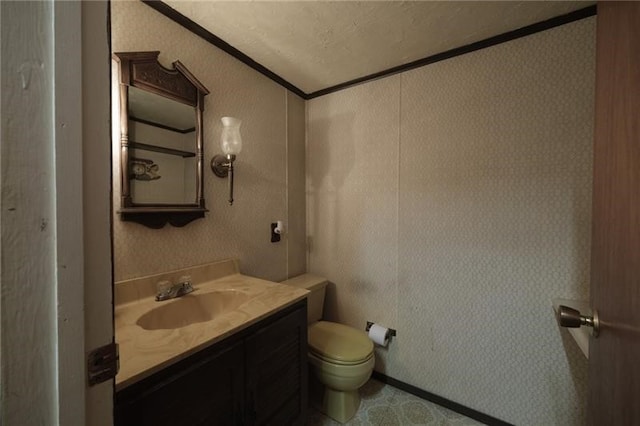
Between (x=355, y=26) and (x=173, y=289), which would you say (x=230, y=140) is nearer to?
(x=173, y=289)

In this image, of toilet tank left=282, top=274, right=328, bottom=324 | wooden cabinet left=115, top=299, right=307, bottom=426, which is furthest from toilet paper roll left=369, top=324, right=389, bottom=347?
wooden cabinet left=115, top=299, right=307, bottom=426

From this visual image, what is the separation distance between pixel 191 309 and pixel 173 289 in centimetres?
13

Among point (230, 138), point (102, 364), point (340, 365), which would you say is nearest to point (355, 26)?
point (230, 138)

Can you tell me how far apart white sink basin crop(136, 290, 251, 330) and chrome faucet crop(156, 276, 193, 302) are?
0.07 ft

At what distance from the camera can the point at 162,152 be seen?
1.16 meters

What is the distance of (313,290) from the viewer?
1.74m

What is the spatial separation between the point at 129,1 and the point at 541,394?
2741 millimetres

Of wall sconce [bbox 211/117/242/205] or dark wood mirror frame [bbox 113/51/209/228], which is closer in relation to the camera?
dark wood mirror frame [bbox 113/51/209/228]

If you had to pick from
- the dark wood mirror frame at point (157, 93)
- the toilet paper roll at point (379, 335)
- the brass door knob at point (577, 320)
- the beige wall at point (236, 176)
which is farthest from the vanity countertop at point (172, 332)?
the brass door knob at point (577, 320)

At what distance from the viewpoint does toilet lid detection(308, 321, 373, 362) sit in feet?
4.44

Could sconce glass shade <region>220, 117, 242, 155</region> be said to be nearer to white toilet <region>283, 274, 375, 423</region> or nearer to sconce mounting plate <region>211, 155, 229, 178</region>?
sconce mounting plate <region>211, 155, 229, 178</region>

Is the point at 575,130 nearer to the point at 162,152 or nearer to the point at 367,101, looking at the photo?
the point at 367,101

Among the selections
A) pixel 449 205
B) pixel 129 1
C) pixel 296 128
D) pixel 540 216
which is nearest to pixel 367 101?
pixel 296 128

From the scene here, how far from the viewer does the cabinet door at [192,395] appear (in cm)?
62
